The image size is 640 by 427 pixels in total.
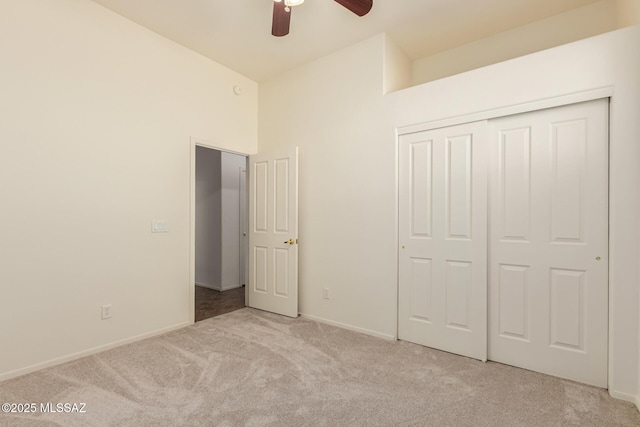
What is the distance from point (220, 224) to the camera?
509 cm

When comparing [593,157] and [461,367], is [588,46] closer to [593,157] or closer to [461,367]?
[593,157]

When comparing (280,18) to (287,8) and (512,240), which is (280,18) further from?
(512,240)

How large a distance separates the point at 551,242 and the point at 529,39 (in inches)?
78.8

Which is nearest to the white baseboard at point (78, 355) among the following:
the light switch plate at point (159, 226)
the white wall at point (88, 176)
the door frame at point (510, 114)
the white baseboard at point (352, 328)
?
the white wall at point (88, 176)

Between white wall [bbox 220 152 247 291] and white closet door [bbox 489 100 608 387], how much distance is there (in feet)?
12.9

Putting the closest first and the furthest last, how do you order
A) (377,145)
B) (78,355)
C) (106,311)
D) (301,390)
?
(301,390), (78,355), (106,311), (377,145)

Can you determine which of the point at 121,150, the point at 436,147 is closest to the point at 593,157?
the point at 436,147

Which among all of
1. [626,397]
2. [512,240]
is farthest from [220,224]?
[626,397]

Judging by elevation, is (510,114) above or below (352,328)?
above

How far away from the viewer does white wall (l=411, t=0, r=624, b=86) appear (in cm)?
261

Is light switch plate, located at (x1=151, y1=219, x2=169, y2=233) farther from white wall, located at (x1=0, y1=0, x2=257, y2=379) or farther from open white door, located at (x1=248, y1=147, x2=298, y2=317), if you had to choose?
open white door, located at (x1=248, y1=147, x2=298, y2=317)

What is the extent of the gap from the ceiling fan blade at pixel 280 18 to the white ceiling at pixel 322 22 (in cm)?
52

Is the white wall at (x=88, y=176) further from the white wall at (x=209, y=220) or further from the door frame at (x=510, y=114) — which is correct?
the door frame at (x=510, y=114)

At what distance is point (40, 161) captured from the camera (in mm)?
2402
